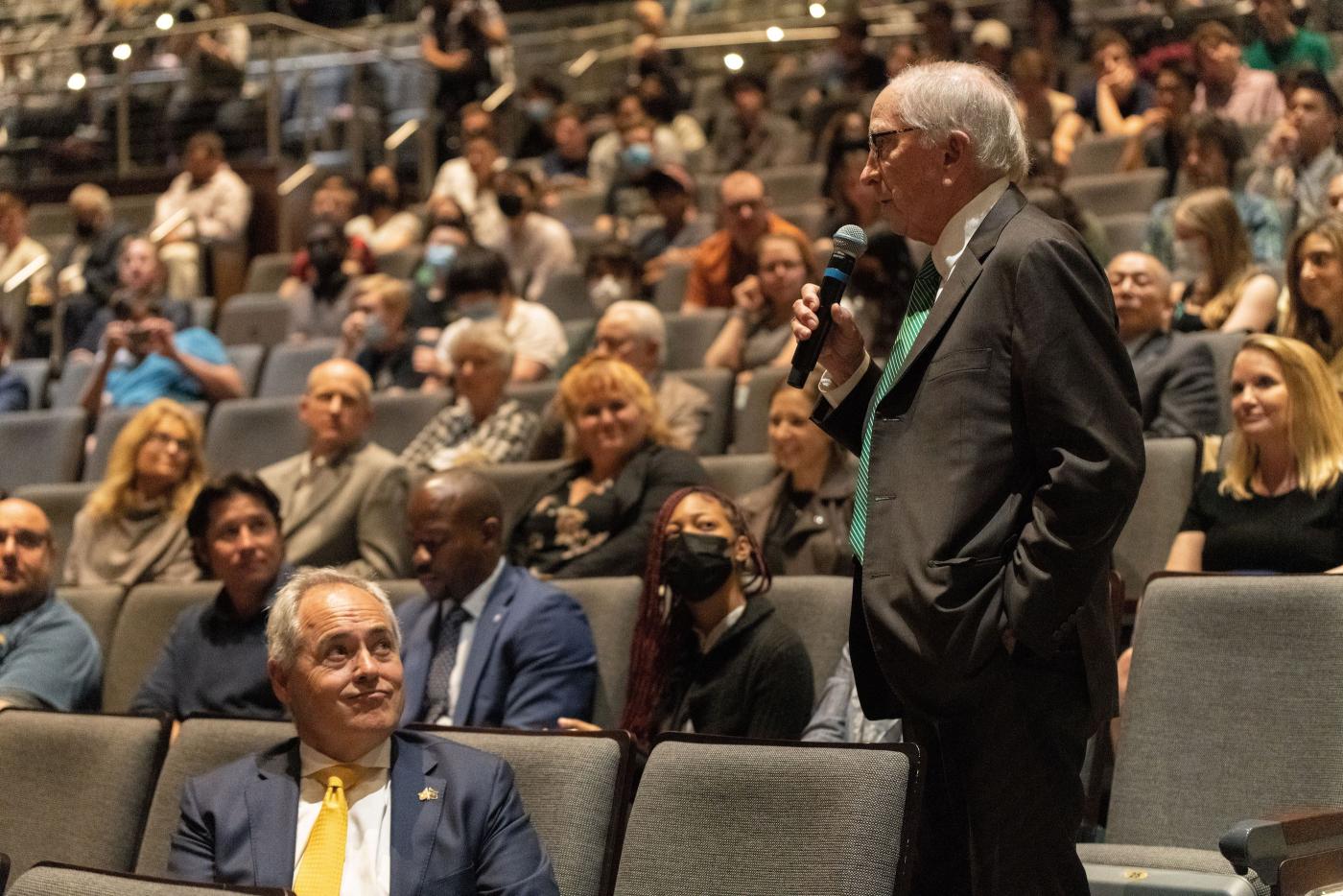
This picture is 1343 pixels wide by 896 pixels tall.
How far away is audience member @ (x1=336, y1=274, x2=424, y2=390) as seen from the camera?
5672mm

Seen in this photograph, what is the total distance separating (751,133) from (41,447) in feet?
11.9

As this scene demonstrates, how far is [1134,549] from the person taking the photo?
11.6 ft

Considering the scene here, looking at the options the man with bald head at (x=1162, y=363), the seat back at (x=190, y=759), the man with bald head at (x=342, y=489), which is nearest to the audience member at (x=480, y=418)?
the man with bald head at (x=342, y=489)

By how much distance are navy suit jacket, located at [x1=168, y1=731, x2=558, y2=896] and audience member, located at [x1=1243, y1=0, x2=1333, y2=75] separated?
523 centimetres

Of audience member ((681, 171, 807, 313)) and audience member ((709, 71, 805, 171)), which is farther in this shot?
audience member ((709, 71, 805, 171))


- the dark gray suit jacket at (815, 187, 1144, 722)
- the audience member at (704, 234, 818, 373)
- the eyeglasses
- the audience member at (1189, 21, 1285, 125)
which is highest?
the eyeglasses

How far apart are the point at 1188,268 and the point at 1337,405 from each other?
1.57 meters

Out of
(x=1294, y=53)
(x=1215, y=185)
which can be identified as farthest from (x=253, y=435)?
(x=1294, y=53)

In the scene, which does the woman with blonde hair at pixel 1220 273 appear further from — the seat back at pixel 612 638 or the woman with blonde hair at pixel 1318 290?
the seat back at pixel 612 638

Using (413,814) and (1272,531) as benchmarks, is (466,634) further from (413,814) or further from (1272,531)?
(1272,531)

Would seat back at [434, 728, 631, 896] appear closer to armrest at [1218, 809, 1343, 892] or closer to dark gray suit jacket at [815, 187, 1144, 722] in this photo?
dark gray suit jacket at [815, 187, 1144, 722]

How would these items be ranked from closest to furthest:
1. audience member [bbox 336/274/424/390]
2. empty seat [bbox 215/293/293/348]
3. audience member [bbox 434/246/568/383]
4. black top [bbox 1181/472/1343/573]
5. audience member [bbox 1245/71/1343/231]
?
black top [bbox 1181/472/1343/573] → audience member [bbox 1245/71/1343/231] → audience member [bbox 434/246/568/383] → audience member [bbox 336/274/424/390] → empty seat [bbox 215/293/293/348]

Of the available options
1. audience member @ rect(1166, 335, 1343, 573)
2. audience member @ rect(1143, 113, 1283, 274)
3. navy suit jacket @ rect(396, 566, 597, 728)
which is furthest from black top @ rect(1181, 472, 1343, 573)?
audience member @ rect(1143, 113, 1283, 274)

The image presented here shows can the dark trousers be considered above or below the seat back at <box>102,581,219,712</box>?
above
